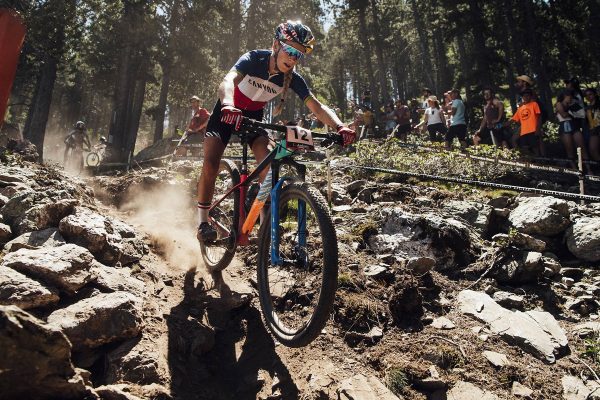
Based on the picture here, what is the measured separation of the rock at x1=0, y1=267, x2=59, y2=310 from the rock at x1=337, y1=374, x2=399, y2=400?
2.29 meters

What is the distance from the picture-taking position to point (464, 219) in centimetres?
602

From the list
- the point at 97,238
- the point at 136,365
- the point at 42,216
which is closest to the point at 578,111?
the point at 97,238

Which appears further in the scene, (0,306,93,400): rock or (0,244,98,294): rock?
(0,244,98,294): rock

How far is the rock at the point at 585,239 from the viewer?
5281 millimetres

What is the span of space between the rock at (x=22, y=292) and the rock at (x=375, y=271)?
2944 millimetres

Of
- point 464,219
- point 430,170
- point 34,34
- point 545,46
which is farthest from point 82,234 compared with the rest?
point 545,46

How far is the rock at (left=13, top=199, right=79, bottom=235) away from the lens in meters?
4.48

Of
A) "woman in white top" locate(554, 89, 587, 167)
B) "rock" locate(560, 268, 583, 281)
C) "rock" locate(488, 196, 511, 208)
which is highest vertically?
"woman in white top" locate(554, 89, 587, 167)

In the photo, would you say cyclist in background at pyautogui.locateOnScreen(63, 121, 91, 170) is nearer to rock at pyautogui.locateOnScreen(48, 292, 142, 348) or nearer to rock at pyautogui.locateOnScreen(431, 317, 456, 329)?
rock at pyautogui.locateOnScreen(48, 292, 142, 348)

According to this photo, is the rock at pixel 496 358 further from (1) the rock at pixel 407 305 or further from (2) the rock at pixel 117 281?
(2) the rock at pixel 117 281

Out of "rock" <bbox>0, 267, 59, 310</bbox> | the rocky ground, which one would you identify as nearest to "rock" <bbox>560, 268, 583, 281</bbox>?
the rocky ground

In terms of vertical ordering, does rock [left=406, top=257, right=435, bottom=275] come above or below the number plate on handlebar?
below

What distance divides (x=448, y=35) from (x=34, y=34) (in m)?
19.0

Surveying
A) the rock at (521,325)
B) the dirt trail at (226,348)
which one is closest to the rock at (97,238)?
the dirt trail at (226,348)
